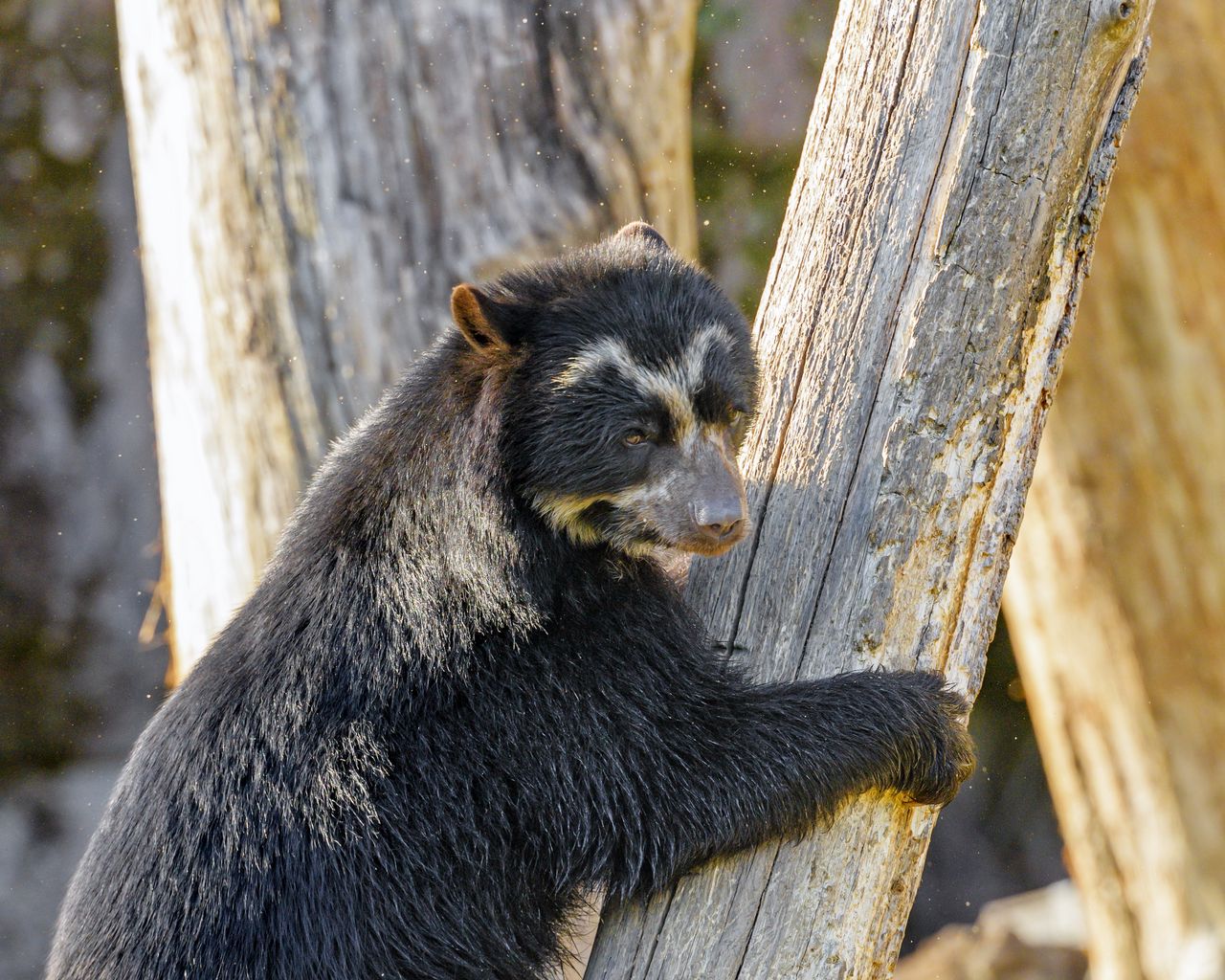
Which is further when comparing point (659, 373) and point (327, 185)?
point (327, 185)

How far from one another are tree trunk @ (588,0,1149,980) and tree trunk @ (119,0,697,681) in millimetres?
2335

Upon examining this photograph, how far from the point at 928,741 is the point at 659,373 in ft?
3.62

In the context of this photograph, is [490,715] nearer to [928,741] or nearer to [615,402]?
[615,402]

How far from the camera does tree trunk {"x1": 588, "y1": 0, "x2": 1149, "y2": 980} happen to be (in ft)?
9.87

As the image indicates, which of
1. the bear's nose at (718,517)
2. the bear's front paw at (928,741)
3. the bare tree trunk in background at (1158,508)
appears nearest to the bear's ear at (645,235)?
the bear's nose at (718,517)

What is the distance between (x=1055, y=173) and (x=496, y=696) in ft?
6.08

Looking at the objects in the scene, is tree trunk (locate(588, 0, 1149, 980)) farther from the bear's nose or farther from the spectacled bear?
the bear's nose

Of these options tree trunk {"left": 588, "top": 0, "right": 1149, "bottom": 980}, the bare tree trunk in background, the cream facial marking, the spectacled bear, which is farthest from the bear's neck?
the bare tree trunk in background

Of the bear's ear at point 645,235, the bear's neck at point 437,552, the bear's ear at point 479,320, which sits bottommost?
the bear's neck at point 437,552

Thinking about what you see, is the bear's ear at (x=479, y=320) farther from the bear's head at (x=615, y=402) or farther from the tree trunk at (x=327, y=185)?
the tree trunk at (x=327, y=185)


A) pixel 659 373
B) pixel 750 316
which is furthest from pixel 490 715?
pixel 750 316

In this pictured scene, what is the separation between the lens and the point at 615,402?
310cm

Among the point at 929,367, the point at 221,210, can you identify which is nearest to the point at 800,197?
the point at 929,367

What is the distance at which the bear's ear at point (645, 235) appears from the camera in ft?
11.3
